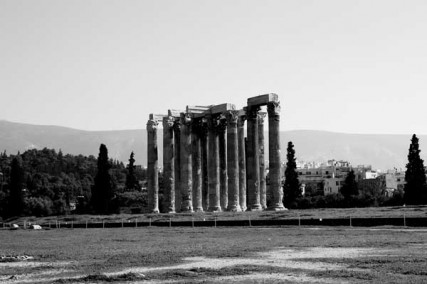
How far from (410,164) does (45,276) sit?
80866 mm

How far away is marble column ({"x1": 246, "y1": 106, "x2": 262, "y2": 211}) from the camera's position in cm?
6938

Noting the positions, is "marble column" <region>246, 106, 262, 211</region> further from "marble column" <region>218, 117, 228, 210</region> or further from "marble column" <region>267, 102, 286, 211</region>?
"marble column" <region>218, 117, 228, 210</region>

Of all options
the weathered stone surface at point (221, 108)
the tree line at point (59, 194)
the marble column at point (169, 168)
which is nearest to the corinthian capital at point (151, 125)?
the marble column at point (169, 168)

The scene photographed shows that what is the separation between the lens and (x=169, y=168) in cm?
8012

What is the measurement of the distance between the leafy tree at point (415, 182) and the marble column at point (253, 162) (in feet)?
93.1

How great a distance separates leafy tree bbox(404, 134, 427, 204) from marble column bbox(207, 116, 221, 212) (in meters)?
29.8

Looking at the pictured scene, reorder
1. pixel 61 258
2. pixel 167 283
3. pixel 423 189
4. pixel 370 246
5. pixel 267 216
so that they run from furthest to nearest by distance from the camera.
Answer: pixel 423 189 < pixel 267 216 < pixel 370 246 < pixel 61 258 < pixel 167 283

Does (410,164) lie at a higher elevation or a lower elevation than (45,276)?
higher

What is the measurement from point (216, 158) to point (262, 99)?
31.1 feet

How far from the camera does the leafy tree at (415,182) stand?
3487 inches

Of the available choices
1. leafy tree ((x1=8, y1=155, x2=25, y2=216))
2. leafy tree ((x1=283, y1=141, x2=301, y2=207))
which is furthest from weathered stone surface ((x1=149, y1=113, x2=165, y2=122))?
leafy tree ((x1=8, y1=155, x2=25, y2=216))

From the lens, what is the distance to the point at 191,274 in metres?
18.6

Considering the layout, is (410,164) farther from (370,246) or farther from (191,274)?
(191,274)

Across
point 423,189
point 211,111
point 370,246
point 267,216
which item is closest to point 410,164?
point 423,189
